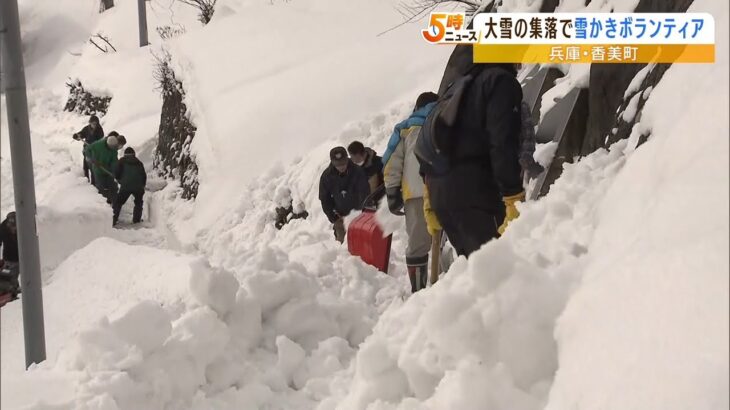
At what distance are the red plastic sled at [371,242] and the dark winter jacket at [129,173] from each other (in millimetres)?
5796

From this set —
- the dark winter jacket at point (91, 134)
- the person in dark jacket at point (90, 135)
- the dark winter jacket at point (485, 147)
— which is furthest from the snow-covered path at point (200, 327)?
the dark winter jacket at point (91, 134)

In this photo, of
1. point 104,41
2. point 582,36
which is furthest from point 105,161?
point 104,41

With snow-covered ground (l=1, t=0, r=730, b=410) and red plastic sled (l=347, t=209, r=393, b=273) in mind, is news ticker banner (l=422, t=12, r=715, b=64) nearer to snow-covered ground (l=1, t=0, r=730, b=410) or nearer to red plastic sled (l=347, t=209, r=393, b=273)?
snow-covered ground (l=1, t=0, r=730, b=410)

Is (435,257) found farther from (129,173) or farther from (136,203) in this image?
(136,203)

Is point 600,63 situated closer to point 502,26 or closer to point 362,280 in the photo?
point 502,26

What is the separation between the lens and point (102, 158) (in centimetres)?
1058

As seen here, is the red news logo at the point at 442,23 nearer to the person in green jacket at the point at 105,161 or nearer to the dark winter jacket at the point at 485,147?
the dark winter jacket at the point at 485,147

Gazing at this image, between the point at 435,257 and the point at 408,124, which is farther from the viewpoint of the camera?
the point at 435,257

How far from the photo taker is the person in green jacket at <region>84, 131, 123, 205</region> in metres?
10.5

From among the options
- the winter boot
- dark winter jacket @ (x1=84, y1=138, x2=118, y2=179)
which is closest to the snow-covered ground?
the winter boot

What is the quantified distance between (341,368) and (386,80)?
695cm

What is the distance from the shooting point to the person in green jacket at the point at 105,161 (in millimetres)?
10484

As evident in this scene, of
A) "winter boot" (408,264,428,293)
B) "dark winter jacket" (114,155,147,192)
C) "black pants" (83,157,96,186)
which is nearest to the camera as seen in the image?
"winter boot" (408,264,428,293)

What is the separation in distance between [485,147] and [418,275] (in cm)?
176
